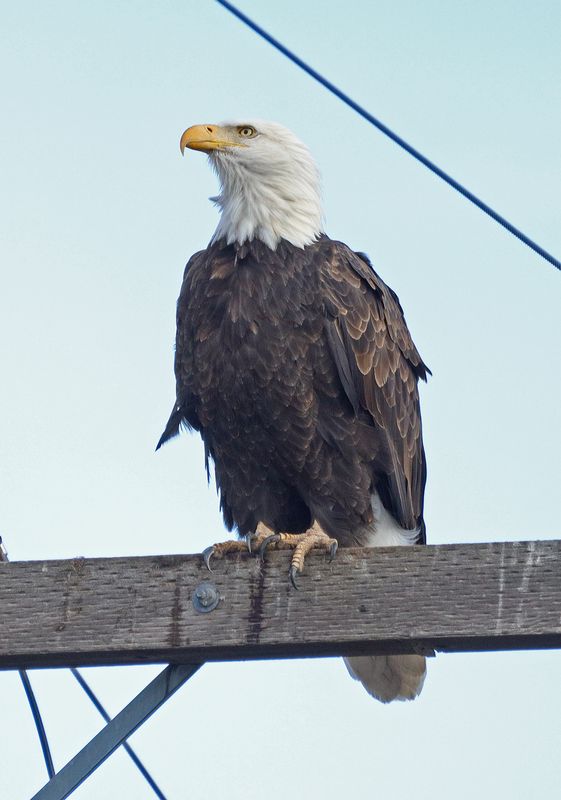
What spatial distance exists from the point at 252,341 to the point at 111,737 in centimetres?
175

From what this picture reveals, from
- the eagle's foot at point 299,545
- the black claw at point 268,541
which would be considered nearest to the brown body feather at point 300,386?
the eagle's foot at point 299,545

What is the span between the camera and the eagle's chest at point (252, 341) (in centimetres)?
396

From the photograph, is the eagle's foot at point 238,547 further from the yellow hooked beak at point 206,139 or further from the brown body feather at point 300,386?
the yellow hooked beak at point 206,139

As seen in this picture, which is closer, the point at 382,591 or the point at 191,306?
the point at 382,591

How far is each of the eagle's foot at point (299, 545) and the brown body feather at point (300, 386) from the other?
273 millimetres

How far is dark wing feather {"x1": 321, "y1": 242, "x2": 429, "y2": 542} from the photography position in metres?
4.02

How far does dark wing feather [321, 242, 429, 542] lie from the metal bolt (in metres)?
1.39

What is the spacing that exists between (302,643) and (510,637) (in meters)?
0.43

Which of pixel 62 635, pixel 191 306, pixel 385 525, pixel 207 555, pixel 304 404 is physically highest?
pixel 191 306

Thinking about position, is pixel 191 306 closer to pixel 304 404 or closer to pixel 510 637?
pixel 304 404

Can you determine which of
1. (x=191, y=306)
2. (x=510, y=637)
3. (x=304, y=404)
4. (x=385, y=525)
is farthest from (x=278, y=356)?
(x=510, y=637)

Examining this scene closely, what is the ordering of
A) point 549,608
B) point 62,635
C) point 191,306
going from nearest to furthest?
point 549,608
point 62,635
point 191,306

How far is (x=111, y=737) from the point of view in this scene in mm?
2484

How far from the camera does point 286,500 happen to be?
4.27 meters
